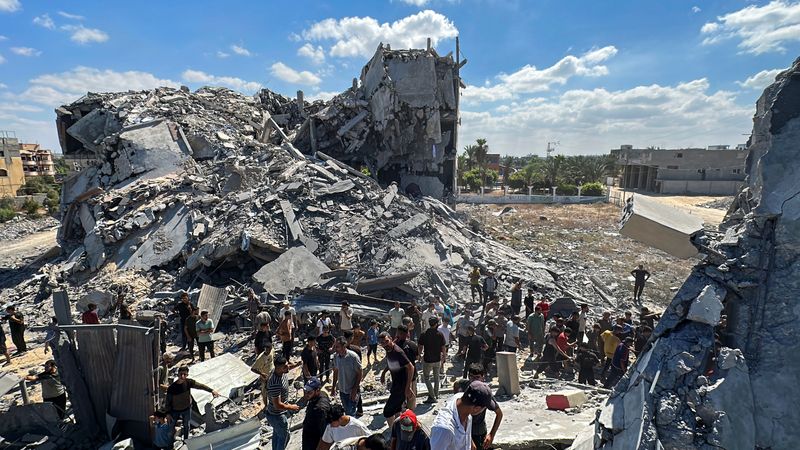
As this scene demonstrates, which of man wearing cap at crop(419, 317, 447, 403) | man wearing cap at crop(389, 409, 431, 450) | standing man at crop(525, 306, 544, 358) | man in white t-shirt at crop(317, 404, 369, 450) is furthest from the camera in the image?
standing man at crop(525, 306, 544, 358)

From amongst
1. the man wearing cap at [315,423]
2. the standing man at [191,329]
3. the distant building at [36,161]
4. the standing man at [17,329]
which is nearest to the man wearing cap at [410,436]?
the man wearing cap at [315,423]

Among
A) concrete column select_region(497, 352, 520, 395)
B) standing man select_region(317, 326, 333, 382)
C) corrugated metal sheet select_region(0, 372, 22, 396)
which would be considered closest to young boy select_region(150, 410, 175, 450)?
standing man select_region(317, 326, 333, 382)

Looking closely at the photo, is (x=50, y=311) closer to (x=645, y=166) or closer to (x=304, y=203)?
(x=304, y=203)

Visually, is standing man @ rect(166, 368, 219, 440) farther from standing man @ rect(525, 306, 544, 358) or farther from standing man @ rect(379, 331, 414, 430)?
standing man @ rect(525, 306, 544, 358)

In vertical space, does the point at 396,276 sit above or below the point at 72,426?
above

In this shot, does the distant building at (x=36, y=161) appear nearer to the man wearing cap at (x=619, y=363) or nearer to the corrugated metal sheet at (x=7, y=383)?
the corrugated metal sheet at (x=7, y=383)

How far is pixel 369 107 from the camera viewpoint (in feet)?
67.4

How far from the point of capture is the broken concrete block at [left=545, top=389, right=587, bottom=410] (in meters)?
5.33

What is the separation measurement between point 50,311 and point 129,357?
25.7 feet

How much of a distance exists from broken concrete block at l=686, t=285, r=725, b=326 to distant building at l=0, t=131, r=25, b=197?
2162 inches

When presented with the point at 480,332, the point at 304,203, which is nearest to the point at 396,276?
the point at 480,332

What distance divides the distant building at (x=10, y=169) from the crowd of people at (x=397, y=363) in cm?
4546

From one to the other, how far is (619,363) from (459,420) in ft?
15.2

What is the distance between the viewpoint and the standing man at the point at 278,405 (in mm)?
4414
